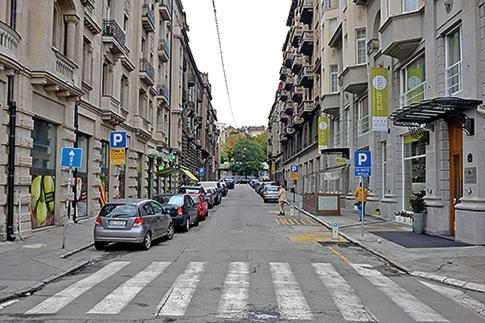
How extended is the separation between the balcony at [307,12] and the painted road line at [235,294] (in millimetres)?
40612

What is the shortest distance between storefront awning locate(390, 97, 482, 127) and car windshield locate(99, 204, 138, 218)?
9.36 m

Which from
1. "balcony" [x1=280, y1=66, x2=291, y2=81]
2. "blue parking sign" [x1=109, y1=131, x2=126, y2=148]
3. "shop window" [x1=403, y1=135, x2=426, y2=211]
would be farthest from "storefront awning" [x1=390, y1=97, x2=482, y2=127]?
"balcony" [x1=280, y1=66, x2=291, y2=81]

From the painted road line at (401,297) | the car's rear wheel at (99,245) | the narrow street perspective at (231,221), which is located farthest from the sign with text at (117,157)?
the painted road line at (401,297)

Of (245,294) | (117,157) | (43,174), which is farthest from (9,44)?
(245,294)

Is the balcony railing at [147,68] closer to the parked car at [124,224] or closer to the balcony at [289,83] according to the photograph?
the parked car at [124,224]

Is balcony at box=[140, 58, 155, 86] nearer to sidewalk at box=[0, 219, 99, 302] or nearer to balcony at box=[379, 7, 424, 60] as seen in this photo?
sidewalk at box=[0, 219, 99, 302]

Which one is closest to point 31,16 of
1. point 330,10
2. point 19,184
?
point 19,184

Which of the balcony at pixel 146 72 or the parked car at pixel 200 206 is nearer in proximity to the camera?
the parked car at pixel 200 206

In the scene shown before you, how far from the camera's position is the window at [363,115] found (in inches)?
1089

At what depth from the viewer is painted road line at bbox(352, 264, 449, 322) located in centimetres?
713

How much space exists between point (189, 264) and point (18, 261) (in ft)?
13.4

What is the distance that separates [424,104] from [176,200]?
33.5ft

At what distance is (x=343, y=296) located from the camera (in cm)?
835

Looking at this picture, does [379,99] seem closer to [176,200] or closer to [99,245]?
[176,200]
